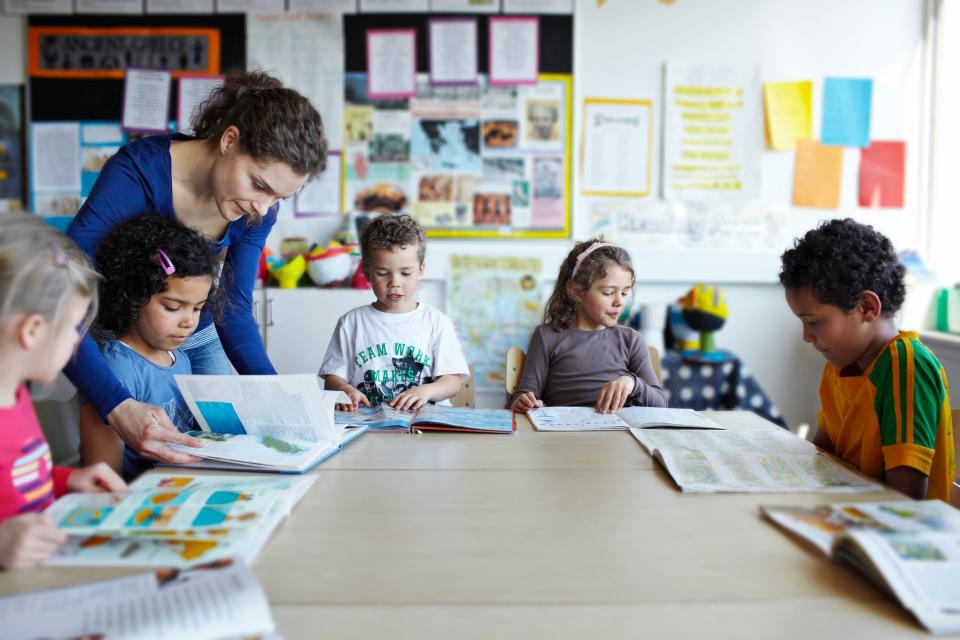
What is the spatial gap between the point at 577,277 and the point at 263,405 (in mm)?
1077

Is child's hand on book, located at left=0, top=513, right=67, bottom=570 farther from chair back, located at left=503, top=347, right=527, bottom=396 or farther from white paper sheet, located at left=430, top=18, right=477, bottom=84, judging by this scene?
white paper sheet, located at left=430, top=18, right=477, bottom=84

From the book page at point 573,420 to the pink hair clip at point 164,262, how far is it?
781 mm

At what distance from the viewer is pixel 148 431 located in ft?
3.92

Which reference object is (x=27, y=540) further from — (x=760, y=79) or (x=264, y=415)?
(x=760, y=79)

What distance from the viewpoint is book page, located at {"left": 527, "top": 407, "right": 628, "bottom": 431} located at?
149 cm

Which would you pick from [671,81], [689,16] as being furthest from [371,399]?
[689,16]

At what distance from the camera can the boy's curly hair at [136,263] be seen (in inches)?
56.4

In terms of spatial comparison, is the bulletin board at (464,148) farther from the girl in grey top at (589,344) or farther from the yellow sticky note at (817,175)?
the girl in grey top at (589,344)

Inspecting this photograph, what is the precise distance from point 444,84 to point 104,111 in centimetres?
143

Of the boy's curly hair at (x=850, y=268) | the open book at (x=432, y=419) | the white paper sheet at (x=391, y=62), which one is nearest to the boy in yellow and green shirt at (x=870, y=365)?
the boy's curly hair at (x=850, y=268)

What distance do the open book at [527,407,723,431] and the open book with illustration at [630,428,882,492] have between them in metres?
0.04

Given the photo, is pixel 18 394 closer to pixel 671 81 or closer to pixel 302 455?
pixel 302 455

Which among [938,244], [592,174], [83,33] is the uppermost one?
[83,33]

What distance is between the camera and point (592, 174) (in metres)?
3.12
